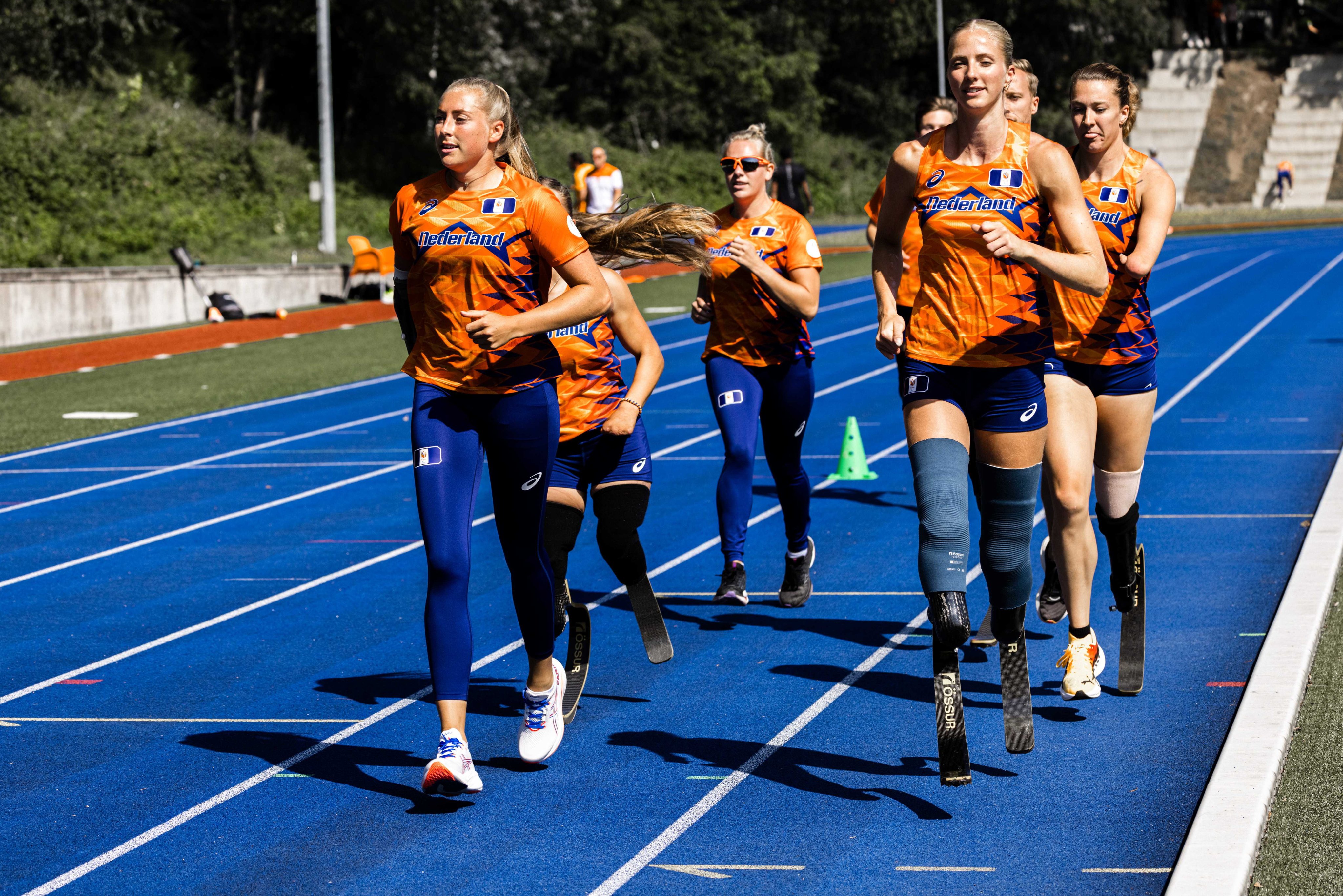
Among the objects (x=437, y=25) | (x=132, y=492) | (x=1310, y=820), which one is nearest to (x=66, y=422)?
(x=132, y=492)

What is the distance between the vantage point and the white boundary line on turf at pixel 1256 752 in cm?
420

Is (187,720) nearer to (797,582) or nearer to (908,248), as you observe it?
(797,582)

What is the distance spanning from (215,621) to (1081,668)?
405 cm

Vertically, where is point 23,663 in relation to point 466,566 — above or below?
below

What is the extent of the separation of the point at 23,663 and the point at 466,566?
306 centimetres

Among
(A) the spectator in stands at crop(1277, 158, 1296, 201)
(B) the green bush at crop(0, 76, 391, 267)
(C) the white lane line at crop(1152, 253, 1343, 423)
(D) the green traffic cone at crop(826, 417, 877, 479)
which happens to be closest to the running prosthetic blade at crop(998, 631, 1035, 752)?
(C) the white lane line at crop(1152, 253, 1343, 423)

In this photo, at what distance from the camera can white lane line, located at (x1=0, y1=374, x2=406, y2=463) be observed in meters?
14.1

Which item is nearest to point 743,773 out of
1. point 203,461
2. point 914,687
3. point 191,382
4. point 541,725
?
point 541,725

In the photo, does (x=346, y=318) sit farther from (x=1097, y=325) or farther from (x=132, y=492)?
(x=1097, y=325)

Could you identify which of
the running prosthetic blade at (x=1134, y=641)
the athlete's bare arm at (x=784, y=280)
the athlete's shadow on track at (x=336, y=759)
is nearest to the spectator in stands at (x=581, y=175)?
the athlete's bare arm at (x=784, y=280)

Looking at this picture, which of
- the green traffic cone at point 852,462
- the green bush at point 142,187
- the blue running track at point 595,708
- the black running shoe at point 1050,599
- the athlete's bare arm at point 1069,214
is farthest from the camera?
the green bush at point 142,187

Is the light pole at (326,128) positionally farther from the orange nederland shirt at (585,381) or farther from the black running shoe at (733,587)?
the orange nederland shirt at (585,381)

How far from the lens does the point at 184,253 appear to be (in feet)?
86.6

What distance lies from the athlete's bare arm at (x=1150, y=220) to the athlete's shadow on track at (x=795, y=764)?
1.93m
